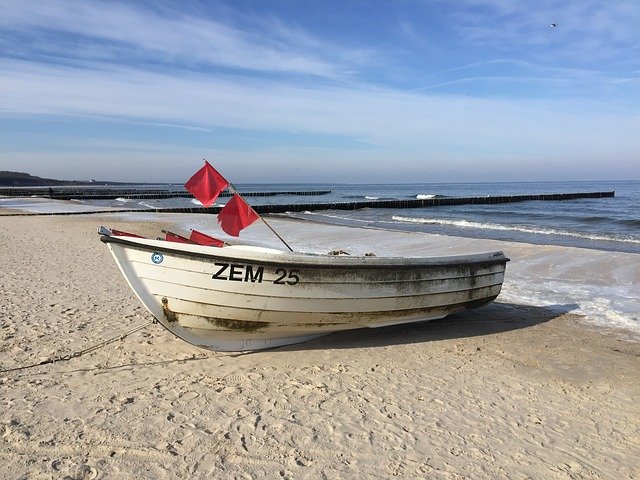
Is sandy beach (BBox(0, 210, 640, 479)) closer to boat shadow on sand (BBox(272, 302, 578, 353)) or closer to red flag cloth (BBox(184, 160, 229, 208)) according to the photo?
boat shadow on sand (BBox(272, 302, 578, 353))

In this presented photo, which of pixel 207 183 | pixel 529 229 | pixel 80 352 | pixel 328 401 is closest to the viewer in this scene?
pixel 328 401

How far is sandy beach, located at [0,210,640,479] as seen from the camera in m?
3.71

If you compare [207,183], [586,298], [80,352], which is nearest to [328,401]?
[207,183]

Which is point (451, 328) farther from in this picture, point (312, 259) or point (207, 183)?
point (207, 183)

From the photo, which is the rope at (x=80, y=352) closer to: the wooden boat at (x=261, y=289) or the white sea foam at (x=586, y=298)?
the wooden boat at (x=261, y=289)

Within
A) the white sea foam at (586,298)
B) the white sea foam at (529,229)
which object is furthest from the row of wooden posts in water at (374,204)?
the white sea foam at (586,298)

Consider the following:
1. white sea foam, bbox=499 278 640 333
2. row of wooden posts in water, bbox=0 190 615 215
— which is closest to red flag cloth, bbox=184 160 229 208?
white sea foam, bbox=499 278 640 333

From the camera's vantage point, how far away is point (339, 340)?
6.55 m

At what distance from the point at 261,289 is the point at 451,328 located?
3.22m

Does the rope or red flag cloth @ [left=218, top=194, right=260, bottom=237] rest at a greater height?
red flag cloth @ [left=218, top=194, right=260, bottom=237]

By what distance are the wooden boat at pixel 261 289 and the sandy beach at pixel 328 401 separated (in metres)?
0.35

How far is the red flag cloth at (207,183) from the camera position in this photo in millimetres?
6148

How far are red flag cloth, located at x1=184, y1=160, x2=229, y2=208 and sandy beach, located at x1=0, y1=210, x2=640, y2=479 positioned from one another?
1.95m

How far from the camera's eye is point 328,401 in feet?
15.6
